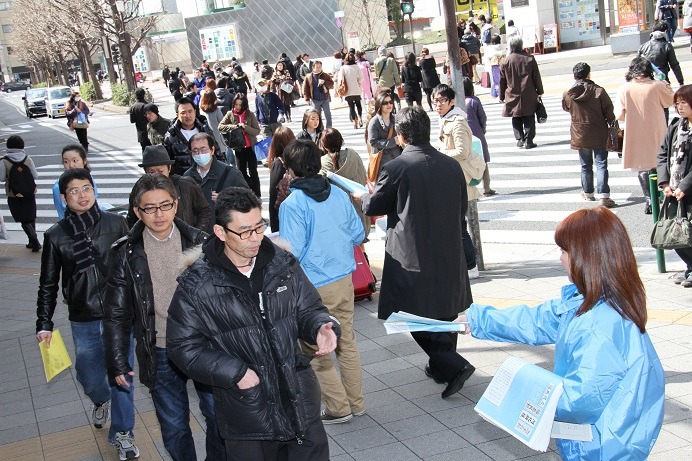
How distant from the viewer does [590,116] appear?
11.3 metres

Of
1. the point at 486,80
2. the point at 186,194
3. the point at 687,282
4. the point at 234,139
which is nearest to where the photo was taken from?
the point at 186,194

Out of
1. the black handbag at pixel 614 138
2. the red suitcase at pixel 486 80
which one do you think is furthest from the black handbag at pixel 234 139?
the red suitcase at pixel 486 80

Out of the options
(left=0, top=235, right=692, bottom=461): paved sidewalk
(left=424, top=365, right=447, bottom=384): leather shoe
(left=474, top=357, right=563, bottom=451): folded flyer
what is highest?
(left=474, top=357, right=563, bottom=451): folded flyer

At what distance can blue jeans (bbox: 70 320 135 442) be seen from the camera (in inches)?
227

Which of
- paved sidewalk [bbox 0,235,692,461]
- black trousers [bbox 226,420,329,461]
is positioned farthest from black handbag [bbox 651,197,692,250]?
black trousers [bbox 226,420,329,461]

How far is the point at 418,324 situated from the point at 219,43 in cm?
5834

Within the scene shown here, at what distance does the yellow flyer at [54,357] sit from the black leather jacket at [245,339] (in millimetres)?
2083

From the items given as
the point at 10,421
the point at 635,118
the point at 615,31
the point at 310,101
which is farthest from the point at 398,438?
the point at 615,31

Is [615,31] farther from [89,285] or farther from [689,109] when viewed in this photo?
[89,285]

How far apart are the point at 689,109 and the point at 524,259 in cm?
288

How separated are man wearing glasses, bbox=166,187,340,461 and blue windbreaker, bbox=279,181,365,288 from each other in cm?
175

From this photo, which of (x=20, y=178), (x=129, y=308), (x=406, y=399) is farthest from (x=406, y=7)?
(x=129, y=308)

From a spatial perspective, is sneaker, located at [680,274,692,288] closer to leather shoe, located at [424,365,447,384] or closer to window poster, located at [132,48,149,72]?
leather shoe, located at [424,365,447,384]

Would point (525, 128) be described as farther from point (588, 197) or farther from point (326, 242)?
point (326, 242)
